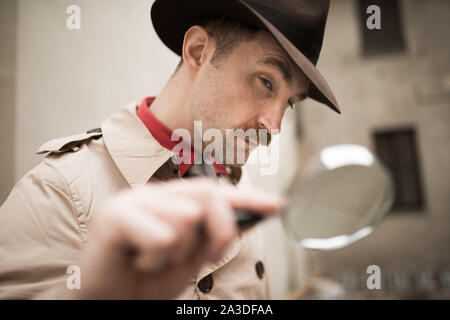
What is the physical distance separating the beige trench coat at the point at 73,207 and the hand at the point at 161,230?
0.68ft

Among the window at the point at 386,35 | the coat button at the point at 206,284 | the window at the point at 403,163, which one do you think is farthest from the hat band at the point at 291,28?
the window at the point at 386,35

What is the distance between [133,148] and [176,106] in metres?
0.18

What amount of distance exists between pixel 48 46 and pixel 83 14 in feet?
0.58

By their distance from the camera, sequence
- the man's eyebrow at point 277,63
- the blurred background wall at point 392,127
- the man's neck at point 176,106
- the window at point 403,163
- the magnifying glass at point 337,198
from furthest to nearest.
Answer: the window at point 403,163
the blurred background wall at point 392,127
the man's neck at point 176,106
the man's eyebrow at point 277,63
the magnifying glass at point 337,198

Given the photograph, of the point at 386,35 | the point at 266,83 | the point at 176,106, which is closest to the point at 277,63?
the point at 266,83

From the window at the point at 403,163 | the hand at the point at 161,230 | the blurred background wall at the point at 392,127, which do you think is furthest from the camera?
the window at the point at 403,163

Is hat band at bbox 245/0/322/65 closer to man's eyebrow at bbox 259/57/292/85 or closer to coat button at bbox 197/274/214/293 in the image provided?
man's eyebrow at bbox 259/57/292/85

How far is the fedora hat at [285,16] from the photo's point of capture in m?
0.65

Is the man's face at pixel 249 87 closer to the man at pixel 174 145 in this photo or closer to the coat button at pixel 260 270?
the man at pixel 174 145

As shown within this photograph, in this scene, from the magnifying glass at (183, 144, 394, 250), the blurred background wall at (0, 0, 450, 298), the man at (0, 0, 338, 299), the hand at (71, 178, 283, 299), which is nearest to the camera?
the hand at (71, 178, 283, 299)

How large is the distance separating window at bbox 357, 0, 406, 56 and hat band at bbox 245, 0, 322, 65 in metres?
5.02

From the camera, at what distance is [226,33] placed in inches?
30.3

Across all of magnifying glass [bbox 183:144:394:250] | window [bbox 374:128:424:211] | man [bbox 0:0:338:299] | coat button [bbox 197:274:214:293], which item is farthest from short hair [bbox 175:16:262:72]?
window [bbox 374:128:424:211]

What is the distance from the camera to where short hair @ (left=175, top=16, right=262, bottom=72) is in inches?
29.3
